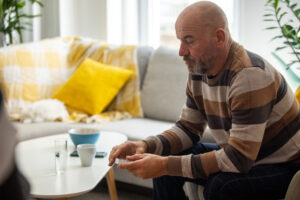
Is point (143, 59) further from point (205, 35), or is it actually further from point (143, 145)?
point (205, 35)

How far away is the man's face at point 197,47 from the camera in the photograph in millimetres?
1435

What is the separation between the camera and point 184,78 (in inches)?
113

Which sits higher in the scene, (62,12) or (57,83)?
(62,12)

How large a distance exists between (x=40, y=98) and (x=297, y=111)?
213cm

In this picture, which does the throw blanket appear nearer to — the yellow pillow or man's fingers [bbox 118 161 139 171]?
the yellow pillow

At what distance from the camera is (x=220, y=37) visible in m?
1.43

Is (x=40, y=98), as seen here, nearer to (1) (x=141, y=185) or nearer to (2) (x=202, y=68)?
(1) (x=141, y=185)

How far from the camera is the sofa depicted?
2568 mm

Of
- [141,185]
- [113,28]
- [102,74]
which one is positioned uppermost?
[113,28]

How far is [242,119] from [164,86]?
1612 mm

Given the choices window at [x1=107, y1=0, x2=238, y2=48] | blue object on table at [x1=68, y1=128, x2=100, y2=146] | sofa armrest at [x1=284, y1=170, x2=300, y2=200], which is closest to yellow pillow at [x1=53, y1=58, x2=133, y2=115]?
window at [x1=107, y1=0, x2=238, y2=48]

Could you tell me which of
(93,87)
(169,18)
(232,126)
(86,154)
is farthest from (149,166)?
(169,18)

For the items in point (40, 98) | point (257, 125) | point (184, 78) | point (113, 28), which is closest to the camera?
point (257, 125)

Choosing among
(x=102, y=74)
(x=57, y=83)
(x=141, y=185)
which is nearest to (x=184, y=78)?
(x=102, y=74)
